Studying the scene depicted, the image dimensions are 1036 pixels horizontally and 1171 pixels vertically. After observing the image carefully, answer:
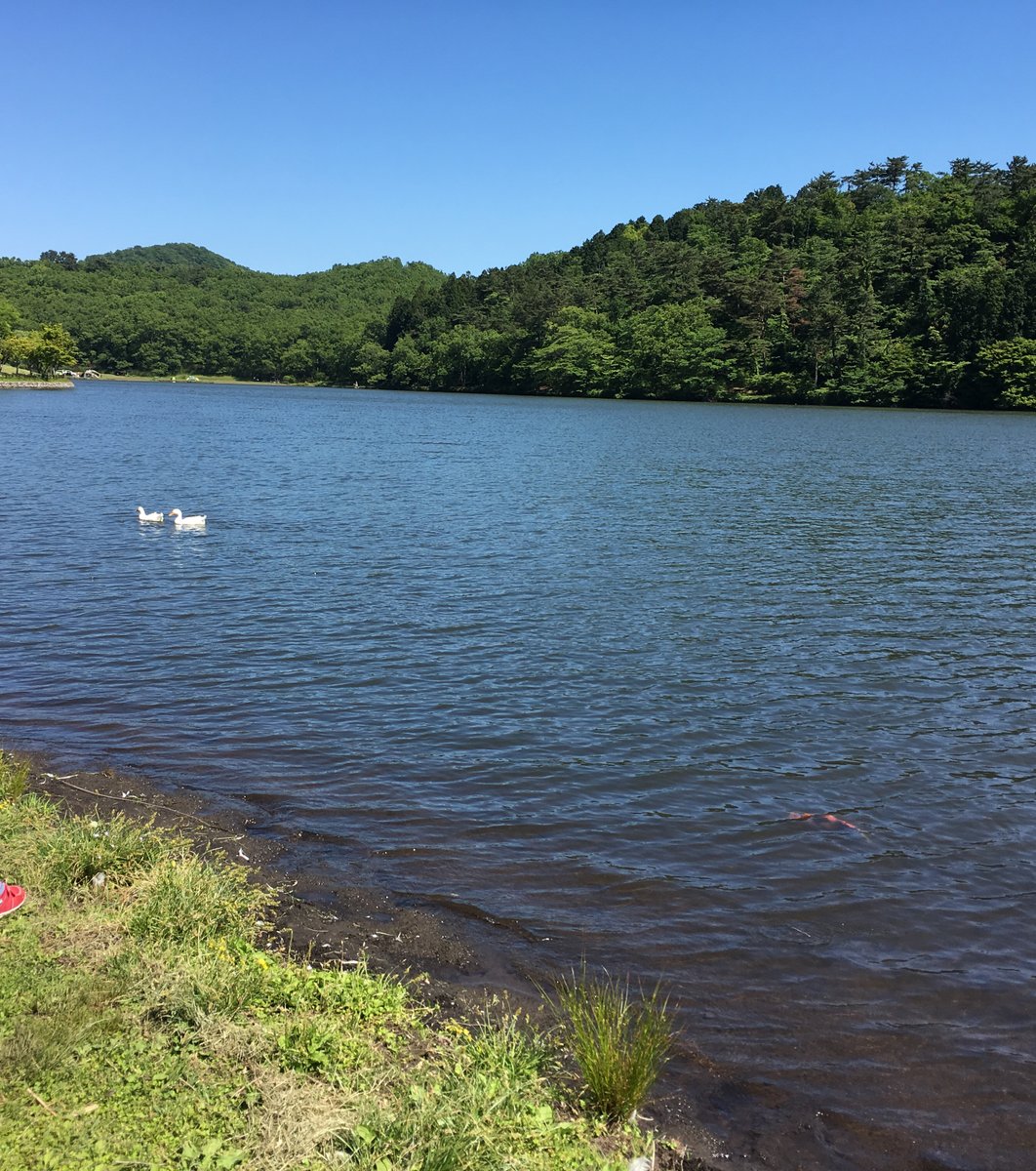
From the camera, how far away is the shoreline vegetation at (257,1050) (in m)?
4.53

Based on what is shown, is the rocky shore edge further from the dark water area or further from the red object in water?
the red object in water

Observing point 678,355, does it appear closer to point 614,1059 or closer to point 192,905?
point 192,905

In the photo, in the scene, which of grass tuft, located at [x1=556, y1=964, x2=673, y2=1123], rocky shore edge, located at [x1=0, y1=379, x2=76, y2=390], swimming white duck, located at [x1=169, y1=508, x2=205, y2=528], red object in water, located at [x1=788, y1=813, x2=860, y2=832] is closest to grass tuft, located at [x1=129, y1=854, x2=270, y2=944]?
grass tuft, located at [x1=556, y1=964, x2=673, y2=1123]

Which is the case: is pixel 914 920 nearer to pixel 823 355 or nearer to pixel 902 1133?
pixel 902 1133

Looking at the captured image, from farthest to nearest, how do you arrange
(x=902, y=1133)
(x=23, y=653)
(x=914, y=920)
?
1. (x=23, y=653)
2. (x=914, y=920)
3. (x=902, y=1133)

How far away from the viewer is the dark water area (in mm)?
6949

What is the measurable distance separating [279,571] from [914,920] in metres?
17.5

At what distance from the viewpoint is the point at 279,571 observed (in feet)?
73.5

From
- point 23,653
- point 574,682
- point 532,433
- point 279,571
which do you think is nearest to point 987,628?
point 574,682

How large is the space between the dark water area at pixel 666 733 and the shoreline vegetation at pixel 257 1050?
1041 mm

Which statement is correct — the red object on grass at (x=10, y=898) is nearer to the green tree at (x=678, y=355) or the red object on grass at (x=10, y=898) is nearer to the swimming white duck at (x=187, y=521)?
the swimming white duck at (x=187, y=521)

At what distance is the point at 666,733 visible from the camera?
12727 mm

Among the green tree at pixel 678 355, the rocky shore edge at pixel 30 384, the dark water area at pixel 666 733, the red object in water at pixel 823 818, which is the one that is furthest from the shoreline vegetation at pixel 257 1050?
the rocky shore edge at pixel 30 384

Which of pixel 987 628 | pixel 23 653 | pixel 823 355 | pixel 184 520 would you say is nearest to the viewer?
pixel 23 653
